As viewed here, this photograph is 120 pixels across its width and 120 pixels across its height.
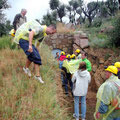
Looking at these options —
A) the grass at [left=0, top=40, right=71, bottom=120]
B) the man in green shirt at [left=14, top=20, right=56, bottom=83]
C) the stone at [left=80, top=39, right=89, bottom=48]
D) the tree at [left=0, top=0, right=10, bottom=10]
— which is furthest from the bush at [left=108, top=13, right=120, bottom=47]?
the tree at [left=0, top=0, right=10, bottom=10]

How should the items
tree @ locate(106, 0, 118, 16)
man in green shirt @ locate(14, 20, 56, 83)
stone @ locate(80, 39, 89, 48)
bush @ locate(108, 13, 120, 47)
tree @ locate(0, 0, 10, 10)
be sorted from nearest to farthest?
man in green shirt @ locate(14, 20, 56, 83) → bush @ locate(108, 13, 120, 47) → tree @ locate(0, 0, 10, 10) → stone @ locate(80, 39, 89, 48) → tree @ locate(106, 0, 118, 16)

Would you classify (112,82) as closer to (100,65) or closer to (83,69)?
(83,69)

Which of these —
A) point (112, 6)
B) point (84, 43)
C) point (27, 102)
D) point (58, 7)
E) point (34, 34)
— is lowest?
point (27, 102)

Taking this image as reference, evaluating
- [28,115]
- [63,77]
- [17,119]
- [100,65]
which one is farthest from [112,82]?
[100,65]

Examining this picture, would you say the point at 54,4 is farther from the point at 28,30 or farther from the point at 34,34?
the point at 34,34

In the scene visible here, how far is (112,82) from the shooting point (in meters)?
2.57

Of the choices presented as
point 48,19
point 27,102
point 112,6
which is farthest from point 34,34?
point 112,6

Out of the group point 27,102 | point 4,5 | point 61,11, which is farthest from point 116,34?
point 61,11

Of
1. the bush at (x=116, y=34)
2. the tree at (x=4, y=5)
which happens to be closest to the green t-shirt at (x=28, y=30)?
the bush at (x=116, y=34)

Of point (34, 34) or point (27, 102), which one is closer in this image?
point (27, 102)

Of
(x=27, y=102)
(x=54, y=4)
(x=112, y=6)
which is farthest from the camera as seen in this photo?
(x=54, y=4)

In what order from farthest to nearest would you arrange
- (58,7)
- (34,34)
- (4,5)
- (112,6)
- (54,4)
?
(58,7) → (54,4) → (112,6) → (4,5) → (34,34)

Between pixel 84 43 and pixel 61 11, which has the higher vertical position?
pixel 61 11

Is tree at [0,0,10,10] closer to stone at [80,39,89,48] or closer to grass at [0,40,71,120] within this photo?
→ stone at [80,39,89,48]
